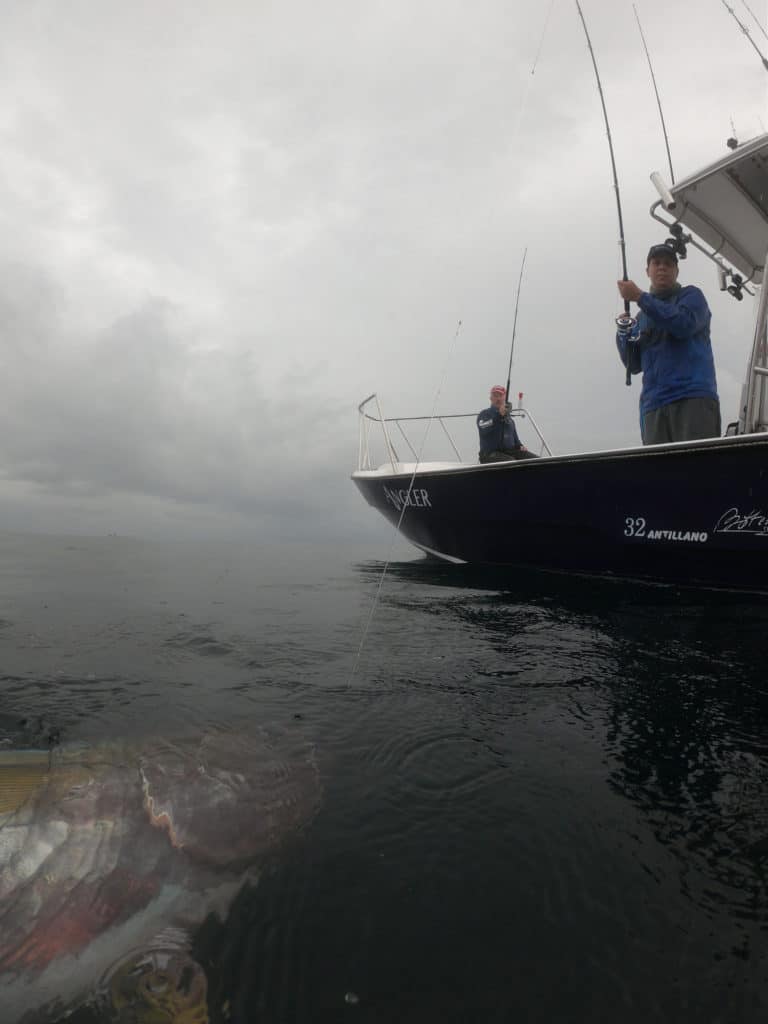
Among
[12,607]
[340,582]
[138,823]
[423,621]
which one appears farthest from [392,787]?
[340,582]

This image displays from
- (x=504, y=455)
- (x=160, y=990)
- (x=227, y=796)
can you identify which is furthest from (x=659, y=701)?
(x=504, y=455)

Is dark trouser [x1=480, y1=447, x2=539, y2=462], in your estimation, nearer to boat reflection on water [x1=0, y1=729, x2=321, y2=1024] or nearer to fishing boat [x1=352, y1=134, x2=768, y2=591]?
fishing boat [x1=352, y1=134, x2=768, y2=591]

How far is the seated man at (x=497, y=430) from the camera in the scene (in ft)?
26.7

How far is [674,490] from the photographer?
17.3ft

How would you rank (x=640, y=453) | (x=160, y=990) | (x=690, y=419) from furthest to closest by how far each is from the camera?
(x=690, y=419) < (x=640, y=453) < (x=160, y=990)

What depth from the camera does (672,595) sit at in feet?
17.9

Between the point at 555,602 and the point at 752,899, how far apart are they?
13.4ft

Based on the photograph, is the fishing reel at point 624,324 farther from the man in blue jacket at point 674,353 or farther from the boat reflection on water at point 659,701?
the boat reflection on water at point 659,701

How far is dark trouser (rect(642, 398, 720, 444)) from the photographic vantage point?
5.62 m

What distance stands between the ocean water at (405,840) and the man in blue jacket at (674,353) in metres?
3.33
